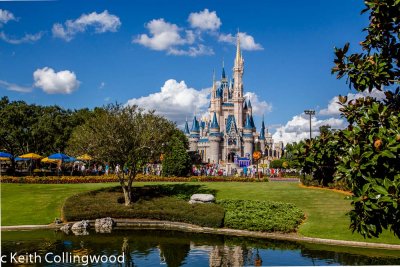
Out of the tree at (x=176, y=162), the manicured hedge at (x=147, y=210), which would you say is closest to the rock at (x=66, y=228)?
the manicured hedge at (x=147, y=210)

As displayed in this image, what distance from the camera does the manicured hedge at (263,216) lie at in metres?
21.8

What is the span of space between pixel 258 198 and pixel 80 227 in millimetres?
12468

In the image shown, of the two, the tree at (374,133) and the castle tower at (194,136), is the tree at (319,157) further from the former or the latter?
the castle tower at (194,136)

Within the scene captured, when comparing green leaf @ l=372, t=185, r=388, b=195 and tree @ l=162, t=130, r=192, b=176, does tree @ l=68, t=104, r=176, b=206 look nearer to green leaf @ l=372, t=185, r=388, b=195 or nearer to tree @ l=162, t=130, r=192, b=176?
tree @ l=162, t=130, r=192, b=176

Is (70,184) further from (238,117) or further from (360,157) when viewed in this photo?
(238,117)

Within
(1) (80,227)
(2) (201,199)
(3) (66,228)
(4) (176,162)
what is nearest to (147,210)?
(2) (201,199)

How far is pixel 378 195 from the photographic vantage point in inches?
245

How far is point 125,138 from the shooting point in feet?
87.4

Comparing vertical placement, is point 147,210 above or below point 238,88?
below

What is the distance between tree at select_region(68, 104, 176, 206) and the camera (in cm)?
2639

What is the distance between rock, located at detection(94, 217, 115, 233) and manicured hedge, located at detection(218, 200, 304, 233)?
6.62 m

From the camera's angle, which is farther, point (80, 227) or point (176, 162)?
point (176, 162)

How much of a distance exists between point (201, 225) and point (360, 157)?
17608mm

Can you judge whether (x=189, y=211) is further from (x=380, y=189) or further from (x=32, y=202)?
(x=380, y=189)
